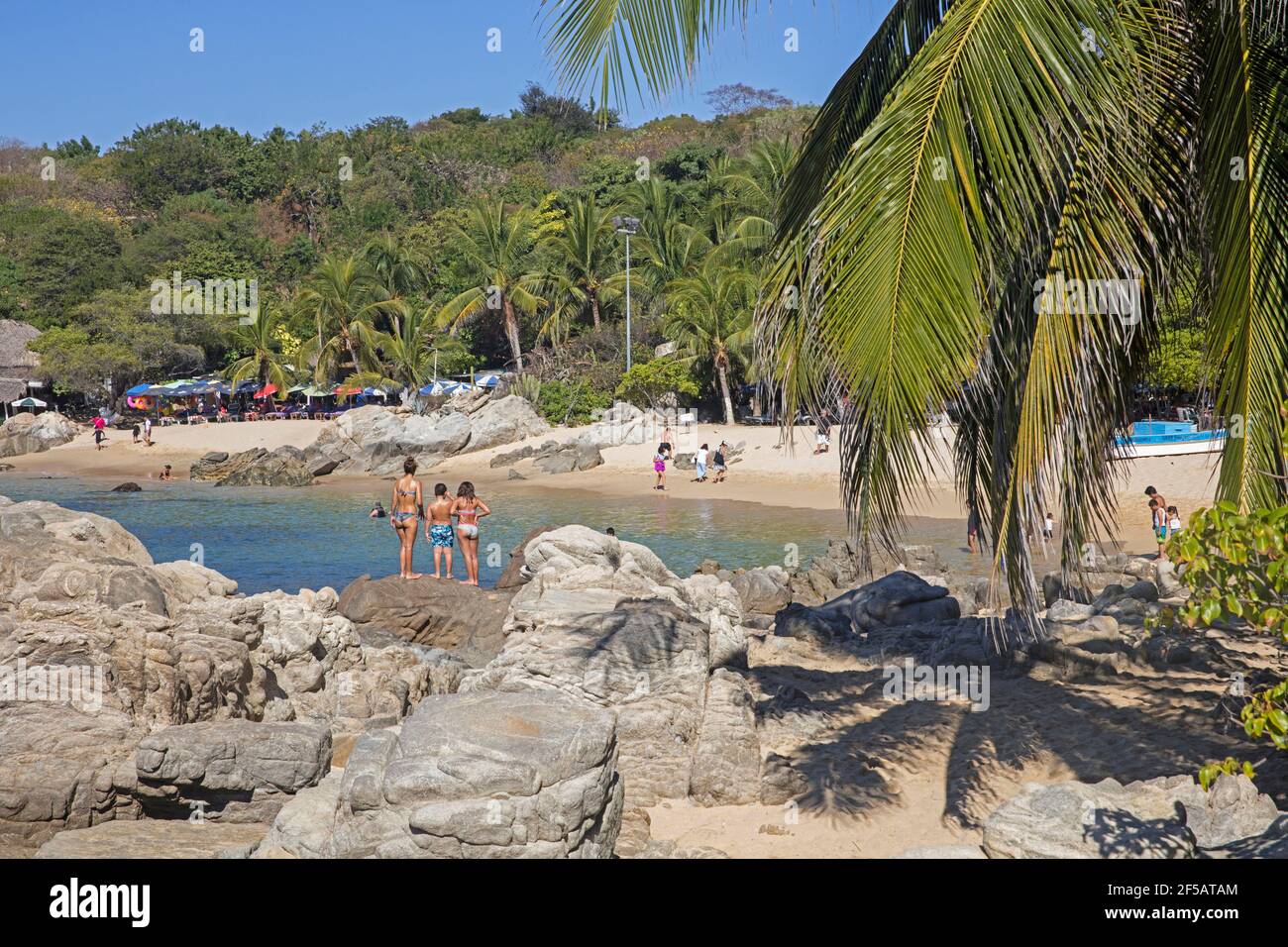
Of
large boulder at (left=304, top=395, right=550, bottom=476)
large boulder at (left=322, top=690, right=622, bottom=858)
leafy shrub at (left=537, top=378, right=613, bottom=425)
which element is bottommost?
large boulder at (left=322, top=690, right=622, bottom=858)

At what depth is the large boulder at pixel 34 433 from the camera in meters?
43.8

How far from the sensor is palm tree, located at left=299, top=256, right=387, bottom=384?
148 feet

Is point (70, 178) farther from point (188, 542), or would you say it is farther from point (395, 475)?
point (188, 542)

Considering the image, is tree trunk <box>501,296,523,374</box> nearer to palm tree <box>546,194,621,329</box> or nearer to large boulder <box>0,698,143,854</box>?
palm tree <box>546,194,621,329</box>

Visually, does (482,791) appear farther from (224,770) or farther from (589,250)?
(589,250)

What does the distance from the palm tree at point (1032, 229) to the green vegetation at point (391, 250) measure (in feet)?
85.7

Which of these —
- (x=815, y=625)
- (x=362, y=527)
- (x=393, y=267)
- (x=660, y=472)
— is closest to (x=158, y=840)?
(x=815, y=625)

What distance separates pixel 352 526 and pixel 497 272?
1862 centimetres

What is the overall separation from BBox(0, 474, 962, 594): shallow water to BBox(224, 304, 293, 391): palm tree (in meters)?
13.7

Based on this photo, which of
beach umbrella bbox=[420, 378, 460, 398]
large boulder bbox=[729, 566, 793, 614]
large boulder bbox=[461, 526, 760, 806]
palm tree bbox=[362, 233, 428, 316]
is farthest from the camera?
palm tree bbox=[362, 233, 428, 316]

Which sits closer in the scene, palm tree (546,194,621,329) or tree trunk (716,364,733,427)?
tree trunk (716,364,733,427)

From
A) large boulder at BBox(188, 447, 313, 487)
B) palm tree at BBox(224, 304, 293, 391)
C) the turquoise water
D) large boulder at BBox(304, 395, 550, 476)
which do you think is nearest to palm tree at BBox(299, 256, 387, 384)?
palm tree at BBox(224, 304, 293, 391)
